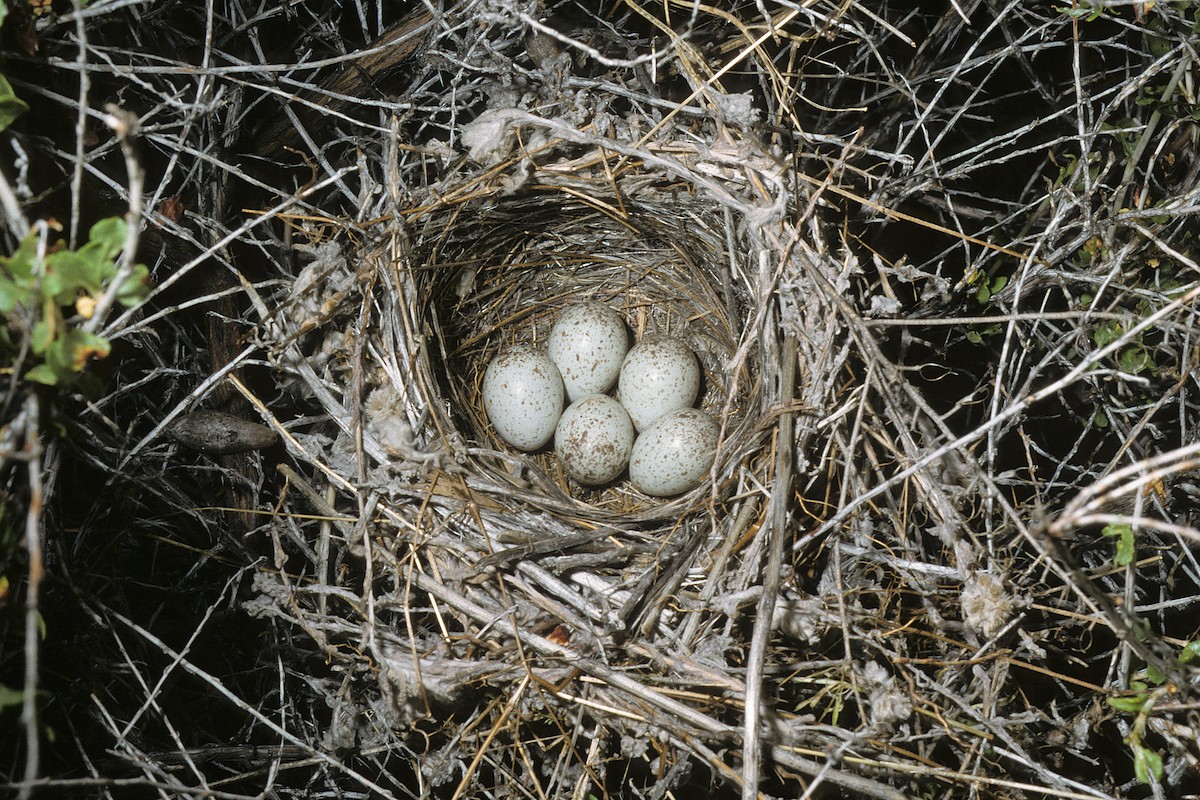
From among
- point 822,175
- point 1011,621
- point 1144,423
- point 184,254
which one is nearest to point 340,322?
point 184,254

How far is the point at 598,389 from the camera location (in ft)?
6.93

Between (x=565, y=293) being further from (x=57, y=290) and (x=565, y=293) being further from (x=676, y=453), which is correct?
(x=57, y=290)

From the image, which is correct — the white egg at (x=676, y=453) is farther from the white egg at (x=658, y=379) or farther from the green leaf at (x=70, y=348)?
the green leaf at (x=70, y=348)

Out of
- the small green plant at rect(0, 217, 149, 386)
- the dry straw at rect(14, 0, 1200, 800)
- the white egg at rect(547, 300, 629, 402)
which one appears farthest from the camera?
the white egg at rect(547, 300, 629, 402)

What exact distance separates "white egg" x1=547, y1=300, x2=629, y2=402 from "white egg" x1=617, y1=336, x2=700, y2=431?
5 centimetres

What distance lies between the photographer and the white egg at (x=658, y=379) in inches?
77.6

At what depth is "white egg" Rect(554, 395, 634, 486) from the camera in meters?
1.93

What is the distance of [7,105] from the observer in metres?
1.02

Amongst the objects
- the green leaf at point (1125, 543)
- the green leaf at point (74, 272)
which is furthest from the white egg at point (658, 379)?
the green leaf at point (74, 272)

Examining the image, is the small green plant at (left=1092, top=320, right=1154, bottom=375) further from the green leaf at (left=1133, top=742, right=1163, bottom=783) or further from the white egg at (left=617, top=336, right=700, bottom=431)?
the white egg at (left=617, top=336, right=700, bottom=431)

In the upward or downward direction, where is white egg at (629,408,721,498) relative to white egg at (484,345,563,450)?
downward

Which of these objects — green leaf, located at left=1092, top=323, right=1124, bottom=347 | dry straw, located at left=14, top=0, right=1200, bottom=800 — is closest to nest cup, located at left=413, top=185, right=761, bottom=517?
dry straw, located at left=14, top=0, right=1200, bottom=800

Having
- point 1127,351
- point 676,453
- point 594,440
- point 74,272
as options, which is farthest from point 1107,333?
point 74,272

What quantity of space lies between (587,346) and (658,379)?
0.21 meters
